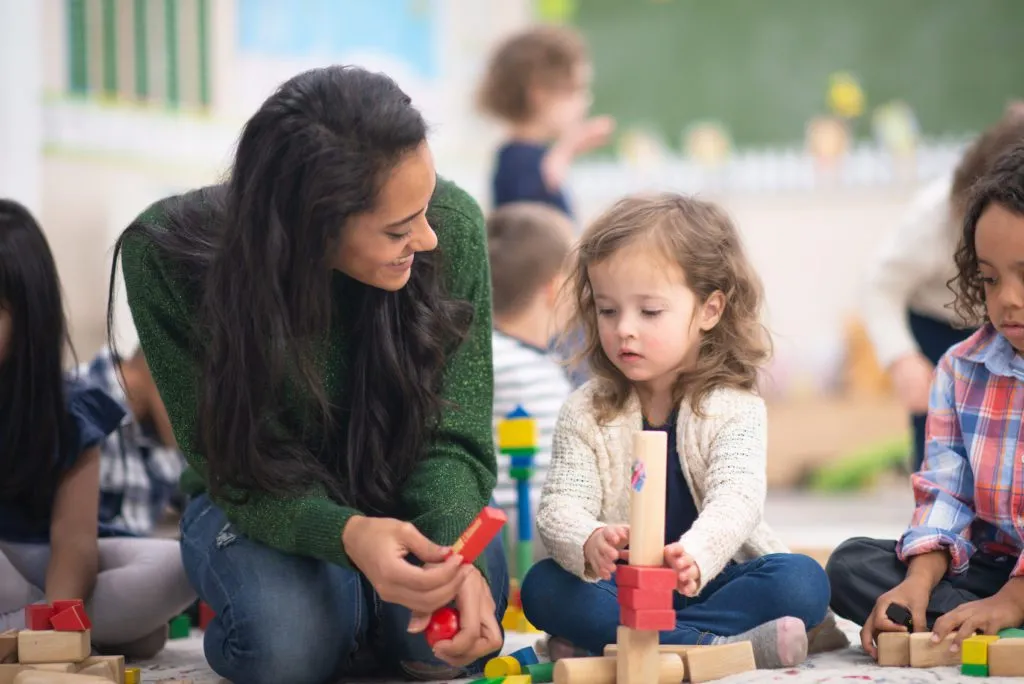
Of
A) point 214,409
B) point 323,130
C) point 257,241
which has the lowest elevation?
point 214,409

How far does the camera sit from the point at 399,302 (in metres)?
1.26

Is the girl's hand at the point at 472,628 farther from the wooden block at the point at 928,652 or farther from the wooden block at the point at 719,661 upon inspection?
the wooden block at the point at 928,652

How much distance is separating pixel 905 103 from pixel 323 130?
9.78 ft

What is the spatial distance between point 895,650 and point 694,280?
1.41ft

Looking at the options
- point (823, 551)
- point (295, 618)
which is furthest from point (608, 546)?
point (823, 551)

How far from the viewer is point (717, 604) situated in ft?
4.24

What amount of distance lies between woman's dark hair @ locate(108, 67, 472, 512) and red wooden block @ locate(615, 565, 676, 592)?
29cm

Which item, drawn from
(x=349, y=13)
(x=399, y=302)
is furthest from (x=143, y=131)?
(x=399, y=302)

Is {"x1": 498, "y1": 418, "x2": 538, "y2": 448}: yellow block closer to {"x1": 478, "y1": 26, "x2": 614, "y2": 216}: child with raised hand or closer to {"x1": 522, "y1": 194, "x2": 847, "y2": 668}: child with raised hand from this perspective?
{"x1": 522, "y1": 194, "x2": 847, "y2": 668}: child with raised hand

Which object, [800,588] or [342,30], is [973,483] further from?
[342,30]

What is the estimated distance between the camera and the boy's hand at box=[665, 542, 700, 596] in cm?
112

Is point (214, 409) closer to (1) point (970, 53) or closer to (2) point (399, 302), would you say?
(2) point (399, 302)

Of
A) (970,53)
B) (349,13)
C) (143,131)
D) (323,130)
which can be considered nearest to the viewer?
(323,130)

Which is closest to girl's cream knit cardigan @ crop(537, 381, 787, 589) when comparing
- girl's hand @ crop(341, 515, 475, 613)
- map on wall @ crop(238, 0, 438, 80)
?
girl's hand @ crop(341, 515, 475, 613)
